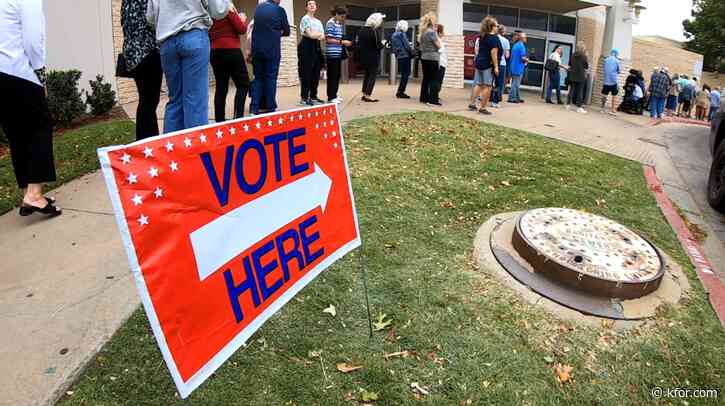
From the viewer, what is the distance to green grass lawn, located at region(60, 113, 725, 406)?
234 cm

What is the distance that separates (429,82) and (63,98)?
6490mm

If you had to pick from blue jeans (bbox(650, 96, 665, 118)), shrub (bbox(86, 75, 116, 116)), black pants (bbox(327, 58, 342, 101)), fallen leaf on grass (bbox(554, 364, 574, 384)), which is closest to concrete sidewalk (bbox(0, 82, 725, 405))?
fallen leaf on grass (bbox(554, 364, 574, 384))

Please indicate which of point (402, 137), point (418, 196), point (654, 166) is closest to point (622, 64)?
point (654, 166)

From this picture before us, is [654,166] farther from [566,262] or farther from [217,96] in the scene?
[217,96]

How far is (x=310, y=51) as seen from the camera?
7.88m

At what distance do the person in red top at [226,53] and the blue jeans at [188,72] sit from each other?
1427 mm

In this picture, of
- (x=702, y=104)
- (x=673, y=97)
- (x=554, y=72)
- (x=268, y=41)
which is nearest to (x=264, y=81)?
(x=268, y=41)

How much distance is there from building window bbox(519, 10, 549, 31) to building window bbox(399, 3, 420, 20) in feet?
16.0

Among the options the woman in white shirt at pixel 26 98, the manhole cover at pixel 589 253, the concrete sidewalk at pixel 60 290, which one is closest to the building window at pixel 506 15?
the concrete sidewalk at pixel 60 290

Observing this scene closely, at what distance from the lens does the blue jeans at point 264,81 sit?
6.43 m

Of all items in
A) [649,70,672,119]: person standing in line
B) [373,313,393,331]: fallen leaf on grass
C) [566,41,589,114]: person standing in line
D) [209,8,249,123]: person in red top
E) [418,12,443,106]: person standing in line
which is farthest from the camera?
[649,70,672,119]: person standing in line

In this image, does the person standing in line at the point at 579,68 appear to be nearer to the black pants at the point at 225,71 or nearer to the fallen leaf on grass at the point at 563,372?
the black pants at the point at 225,71

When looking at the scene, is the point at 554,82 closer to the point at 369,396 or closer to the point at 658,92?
the point at 658,92

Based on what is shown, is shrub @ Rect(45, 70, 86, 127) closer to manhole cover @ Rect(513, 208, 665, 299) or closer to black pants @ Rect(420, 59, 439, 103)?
black pants @ Rect(420, 59, 439, 103)
